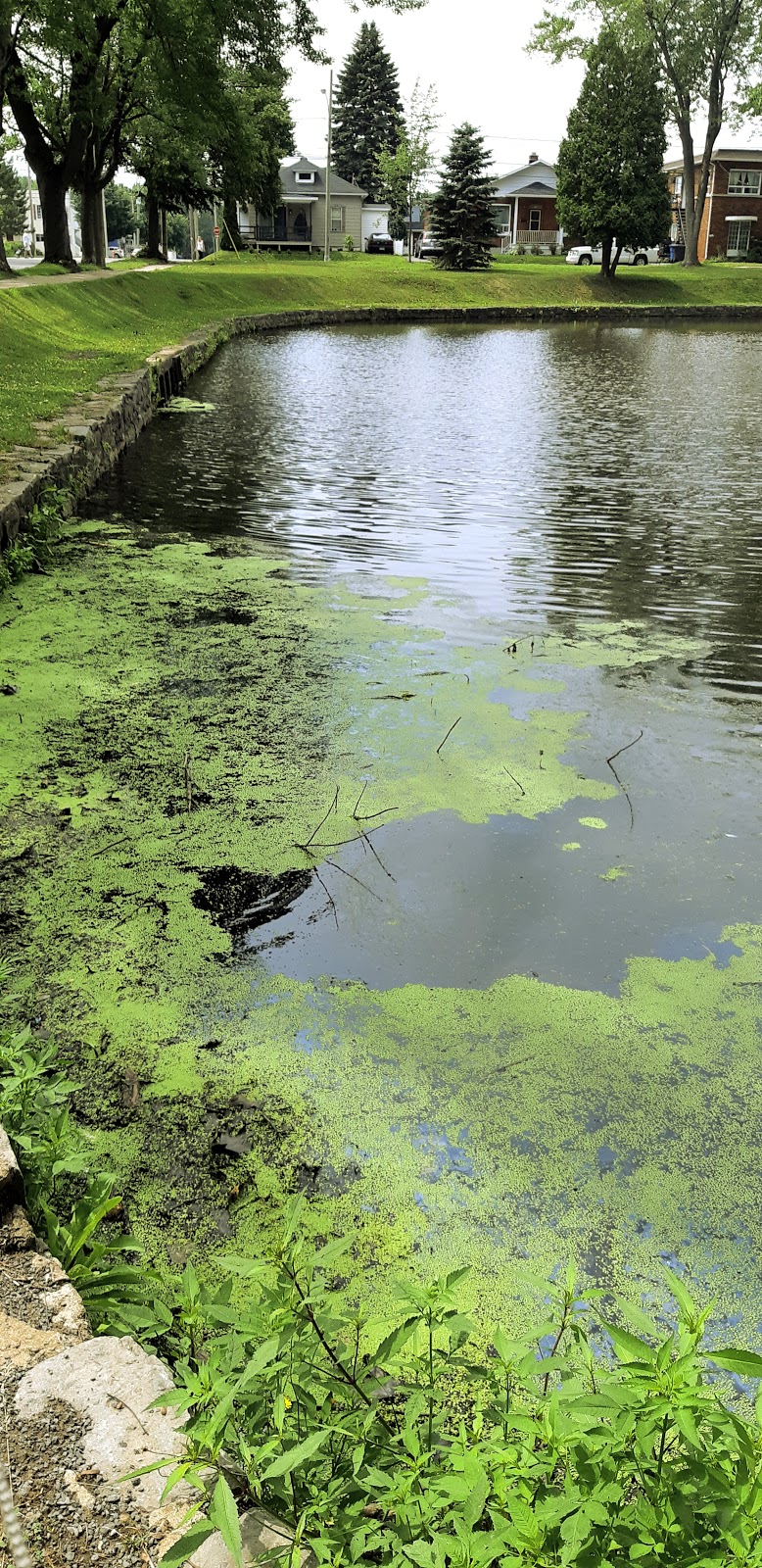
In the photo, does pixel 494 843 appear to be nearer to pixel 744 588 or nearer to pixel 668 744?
pixel 668 744

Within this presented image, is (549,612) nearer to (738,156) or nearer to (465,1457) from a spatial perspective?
(465,1457)

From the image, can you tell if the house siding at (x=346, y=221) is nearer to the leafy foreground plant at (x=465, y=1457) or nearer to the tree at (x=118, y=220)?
the tree at (x=118, y=220)

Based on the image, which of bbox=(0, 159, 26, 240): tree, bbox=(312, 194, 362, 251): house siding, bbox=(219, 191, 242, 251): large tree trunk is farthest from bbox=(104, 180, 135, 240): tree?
bbox=(219, 191, 242, 251): large tree trunk

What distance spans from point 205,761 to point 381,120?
80322mm

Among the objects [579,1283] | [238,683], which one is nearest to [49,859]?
[238,683]

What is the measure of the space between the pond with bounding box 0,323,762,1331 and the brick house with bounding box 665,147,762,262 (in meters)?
54.7

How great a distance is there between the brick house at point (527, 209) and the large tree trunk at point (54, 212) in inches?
1622

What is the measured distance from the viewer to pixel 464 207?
43.3 meters

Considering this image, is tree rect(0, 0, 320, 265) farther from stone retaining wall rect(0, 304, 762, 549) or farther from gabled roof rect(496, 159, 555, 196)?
gabled roof rect(496, 159, 555, 196)

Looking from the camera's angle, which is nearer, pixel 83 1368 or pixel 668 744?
pixel 83 1368

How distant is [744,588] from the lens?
7.18 m

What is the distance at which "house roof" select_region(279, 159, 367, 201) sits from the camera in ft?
205

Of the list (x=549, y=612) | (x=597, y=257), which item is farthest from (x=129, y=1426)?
(x=597, y=257)

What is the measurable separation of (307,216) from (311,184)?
3.21m
